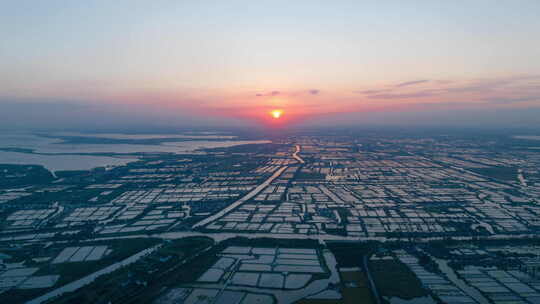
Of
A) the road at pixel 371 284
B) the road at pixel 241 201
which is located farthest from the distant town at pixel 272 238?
the road at pixel 241 201

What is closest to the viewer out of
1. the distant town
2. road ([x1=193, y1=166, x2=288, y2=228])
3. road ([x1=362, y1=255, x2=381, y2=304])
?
road ([x1=362, y1=255, x2=381, y2=304])

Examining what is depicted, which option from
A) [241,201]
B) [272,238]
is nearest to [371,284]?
[272,238]

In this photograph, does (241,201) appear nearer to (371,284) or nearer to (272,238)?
(272,238)

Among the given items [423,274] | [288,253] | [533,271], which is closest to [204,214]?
[288,253]

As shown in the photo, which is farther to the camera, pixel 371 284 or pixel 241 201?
pixel 241 201

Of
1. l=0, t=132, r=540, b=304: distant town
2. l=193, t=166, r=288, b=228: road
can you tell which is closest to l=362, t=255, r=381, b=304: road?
l=0, t=132, r=540, b=304: distant town

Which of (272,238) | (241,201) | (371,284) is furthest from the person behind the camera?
(241,201)

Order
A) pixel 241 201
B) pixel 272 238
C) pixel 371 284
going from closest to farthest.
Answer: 1. pixel 371 284
2. pixel 272 238
3. pixel 241 201

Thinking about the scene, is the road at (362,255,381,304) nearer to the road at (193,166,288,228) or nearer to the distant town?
the distant town
